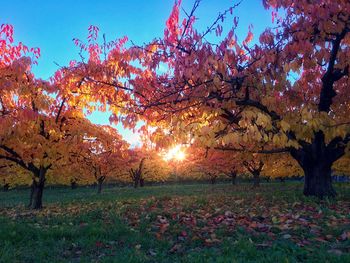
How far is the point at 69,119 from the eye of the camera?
14.9 metres

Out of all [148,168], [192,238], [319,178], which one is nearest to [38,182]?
[192,238]

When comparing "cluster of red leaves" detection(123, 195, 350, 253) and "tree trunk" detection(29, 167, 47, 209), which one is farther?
"tree trunk" detection(29, 167, 47, 209)

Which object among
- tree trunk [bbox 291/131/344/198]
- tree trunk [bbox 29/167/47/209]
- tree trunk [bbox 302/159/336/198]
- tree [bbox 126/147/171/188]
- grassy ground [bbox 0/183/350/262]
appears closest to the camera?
grassy ground [bbox 0/183/350/262]

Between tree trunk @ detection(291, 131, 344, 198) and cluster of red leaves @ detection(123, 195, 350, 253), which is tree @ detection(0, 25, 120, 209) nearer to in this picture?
cluster of red leaves @ detection(123, 195, 350, 253)

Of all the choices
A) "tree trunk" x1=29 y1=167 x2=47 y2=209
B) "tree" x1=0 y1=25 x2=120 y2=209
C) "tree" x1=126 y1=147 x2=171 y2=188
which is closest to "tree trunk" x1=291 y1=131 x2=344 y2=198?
"tree" x1=0 y1=25 x2=120 y2=209

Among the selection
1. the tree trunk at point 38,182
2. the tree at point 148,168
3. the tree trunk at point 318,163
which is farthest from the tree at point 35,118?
the tree at point 148,168

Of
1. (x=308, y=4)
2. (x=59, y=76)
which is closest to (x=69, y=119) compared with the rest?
(x=59, y=76)

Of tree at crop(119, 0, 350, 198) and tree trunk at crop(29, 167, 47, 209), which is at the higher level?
tree at crop(119, 0, 350, 198)

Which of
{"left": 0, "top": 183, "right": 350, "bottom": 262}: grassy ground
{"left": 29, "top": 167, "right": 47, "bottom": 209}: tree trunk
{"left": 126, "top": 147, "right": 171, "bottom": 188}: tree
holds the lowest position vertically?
{"left": 0, "top": 183, "right": 350, "bottom": 262}: grassy ground

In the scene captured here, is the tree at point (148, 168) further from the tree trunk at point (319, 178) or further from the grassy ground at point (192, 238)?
the grassy ground at point (192, 238)

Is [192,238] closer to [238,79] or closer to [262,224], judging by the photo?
[262,224]

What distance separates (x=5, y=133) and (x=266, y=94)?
8.44m

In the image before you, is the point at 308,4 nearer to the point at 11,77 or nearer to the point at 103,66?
the point at 103,66

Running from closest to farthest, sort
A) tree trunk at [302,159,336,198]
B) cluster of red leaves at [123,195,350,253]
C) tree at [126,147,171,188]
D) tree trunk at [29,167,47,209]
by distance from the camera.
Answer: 1. cluster of red leaves at [123,195,350,253]
2. tree trunk at [302,159,336,198]
3. tree trunk at [29,167,47,209]
4. tree at [126,147,171,188]
